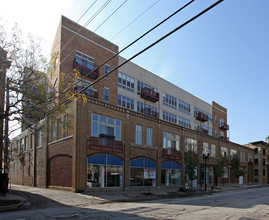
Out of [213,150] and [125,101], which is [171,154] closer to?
[125,101]

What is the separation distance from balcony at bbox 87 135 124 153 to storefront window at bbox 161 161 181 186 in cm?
908

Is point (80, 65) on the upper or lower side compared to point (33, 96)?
upper

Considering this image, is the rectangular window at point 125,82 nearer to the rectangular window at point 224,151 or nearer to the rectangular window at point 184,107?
the rectangular window at point 184,107

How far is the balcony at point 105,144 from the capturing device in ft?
81.1

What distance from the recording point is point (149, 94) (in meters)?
40.0

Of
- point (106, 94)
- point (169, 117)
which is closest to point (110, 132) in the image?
point (106, 94)

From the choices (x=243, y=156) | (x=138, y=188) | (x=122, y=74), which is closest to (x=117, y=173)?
(x=138, y=188)

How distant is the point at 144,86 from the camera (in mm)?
40625

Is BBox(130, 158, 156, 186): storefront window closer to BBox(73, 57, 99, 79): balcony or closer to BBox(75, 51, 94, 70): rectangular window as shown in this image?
BBox(73, 57, 99, 79): balcony

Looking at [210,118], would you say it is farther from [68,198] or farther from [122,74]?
[68,198]

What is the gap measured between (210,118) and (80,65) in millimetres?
37026

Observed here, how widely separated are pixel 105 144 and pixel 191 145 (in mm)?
19212

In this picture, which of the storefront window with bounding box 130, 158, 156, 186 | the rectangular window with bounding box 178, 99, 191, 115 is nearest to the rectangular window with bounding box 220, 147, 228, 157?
the rectangular window with bounding box 178, 99, 191, 115

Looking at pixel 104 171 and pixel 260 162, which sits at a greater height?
pixel 104 171
